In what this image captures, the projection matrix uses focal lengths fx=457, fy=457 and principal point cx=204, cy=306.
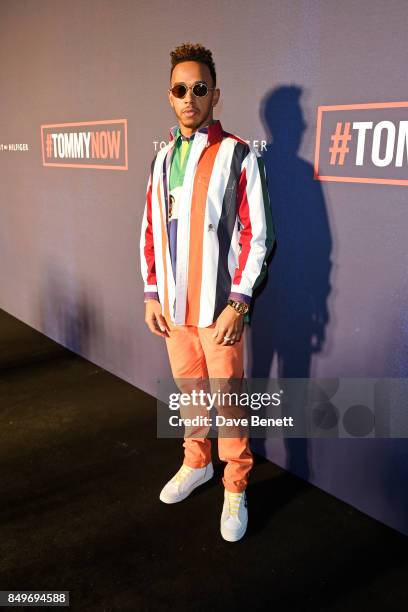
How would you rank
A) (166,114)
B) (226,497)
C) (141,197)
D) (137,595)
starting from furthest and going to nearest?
1. (141,197)
2. (166,114)
3. (226,497)
4. (137,595)

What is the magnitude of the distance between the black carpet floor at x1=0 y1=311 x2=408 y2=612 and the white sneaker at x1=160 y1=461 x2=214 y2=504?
0.04 metres

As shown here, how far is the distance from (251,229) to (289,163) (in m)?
0.43

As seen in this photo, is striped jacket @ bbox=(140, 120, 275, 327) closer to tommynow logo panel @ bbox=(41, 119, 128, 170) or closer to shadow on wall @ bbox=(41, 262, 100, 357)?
tommynow logo panel @ bbox=(41, 119, 128, 170)

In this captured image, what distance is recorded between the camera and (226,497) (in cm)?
176

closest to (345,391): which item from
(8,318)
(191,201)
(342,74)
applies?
(191,201)

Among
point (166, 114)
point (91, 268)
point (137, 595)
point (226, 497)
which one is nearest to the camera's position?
point (137, 595)

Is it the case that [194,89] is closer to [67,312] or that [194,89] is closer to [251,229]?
[251,229]

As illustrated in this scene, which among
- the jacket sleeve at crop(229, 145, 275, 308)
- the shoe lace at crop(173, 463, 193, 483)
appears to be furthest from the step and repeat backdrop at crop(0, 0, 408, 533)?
the shoe lace at crop(173, 463, 193, 483)

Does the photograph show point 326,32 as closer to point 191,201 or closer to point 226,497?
point 191,201

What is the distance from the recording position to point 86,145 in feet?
8.89

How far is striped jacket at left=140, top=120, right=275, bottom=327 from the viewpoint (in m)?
1.49

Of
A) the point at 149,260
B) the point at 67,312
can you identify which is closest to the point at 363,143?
the point at 149,260

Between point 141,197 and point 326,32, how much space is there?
48.4 inches

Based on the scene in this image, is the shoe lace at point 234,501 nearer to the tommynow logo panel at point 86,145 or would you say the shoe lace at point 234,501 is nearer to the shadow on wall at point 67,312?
the shadow on wall at point 67,312
